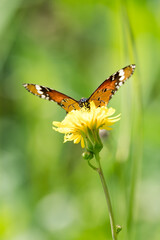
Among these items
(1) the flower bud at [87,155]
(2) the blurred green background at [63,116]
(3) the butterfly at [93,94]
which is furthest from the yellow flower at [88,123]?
(2) the blurred green background at [63,116]

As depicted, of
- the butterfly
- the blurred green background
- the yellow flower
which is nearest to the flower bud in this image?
the yellow flower

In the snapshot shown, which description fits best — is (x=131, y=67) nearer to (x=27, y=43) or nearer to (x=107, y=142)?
(x=107, y=142)

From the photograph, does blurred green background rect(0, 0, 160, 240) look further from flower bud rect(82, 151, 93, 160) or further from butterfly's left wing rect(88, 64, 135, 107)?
flower bud rect(82, 151, 93, 160)

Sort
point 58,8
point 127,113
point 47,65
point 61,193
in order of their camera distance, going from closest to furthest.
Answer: point 127,113 < point 61,193 < point 47,65 < point 58,8

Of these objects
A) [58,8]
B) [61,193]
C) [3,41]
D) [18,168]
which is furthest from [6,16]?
[61,193]

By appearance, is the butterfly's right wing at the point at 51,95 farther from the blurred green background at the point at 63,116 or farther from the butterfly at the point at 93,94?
the blurred green background at the point at 63,116
